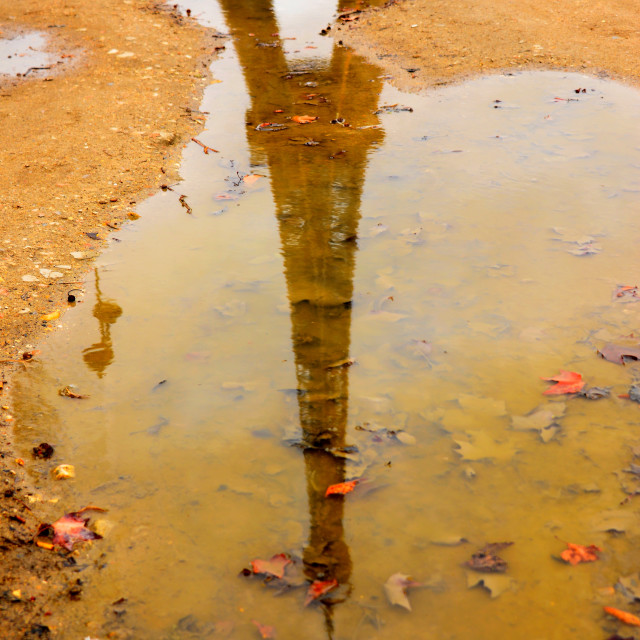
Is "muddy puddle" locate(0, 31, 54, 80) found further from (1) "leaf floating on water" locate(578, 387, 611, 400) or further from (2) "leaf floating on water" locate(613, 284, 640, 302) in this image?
(1) "leaf floating on water" locate(578, 387, 611, 400)

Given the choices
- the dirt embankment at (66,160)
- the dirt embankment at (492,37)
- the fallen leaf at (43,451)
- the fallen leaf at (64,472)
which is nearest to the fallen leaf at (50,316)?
the dirt embankment at (66,160)

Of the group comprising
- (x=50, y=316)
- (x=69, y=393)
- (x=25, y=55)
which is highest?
(x=25, y=55)

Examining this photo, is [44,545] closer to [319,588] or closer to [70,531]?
[70,531]

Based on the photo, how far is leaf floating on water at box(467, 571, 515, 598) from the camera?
1.65 meters

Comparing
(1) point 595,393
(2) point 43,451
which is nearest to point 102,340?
(2) point 43,451

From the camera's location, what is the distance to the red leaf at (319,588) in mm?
1650

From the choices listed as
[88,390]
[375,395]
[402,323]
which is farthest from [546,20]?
[88,390]

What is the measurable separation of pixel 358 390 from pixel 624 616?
3.78ft

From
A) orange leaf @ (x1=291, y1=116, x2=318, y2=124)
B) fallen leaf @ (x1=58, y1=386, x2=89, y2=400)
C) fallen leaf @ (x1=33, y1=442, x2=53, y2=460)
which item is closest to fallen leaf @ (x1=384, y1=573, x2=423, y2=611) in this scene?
fallen leaf @ (x1=33, y1=442, x2=53, y2=460)

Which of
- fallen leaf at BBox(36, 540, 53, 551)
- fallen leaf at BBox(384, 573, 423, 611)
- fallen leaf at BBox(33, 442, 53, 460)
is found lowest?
fallen leaf at BBox(384, 573, 423, 611)

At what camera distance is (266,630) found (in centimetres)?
158

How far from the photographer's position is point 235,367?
2.47 meters

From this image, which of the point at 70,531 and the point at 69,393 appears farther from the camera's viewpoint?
the point at 69,393

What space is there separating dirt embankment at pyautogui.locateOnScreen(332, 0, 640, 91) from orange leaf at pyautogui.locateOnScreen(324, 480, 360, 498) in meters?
4.21
